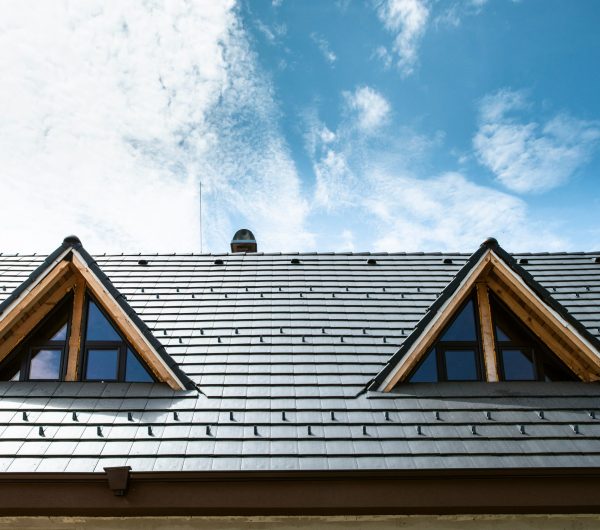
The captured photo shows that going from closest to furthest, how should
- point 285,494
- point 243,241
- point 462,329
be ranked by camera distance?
point 285,494 < point 462,329 < point 243,241

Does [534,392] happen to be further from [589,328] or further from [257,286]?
[257,286]

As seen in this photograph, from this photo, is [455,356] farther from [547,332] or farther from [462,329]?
[547,332]

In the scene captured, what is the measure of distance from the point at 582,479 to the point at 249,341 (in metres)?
4.22

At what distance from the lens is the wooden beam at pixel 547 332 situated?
21.1ft

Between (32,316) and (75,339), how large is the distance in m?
0.65

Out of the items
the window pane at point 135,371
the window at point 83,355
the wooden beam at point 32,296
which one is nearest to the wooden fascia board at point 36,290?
the wooden beam at point 32,296

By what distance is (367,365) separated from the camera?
6.62 meters

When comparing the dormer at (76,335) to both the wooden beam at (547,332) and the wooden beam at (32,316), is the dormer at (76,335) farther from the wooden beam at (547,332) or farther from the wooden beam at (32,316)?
the wooden beam at (547,332)

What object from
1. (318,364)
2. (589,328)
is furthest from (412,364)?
(589,328)

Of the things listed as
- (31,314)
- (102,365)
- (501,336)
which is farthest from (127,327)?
(501,336)

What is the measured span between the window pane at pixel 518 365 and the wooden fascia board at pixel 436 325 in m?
0.95

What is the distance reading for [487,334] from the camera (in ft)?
21.7

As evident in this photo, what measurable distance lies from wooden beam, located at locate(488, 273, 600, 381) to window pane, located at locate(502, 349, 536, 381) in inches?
12.3

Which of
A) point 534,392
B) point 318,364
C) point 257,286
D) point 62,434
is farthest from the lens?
point 257,286
